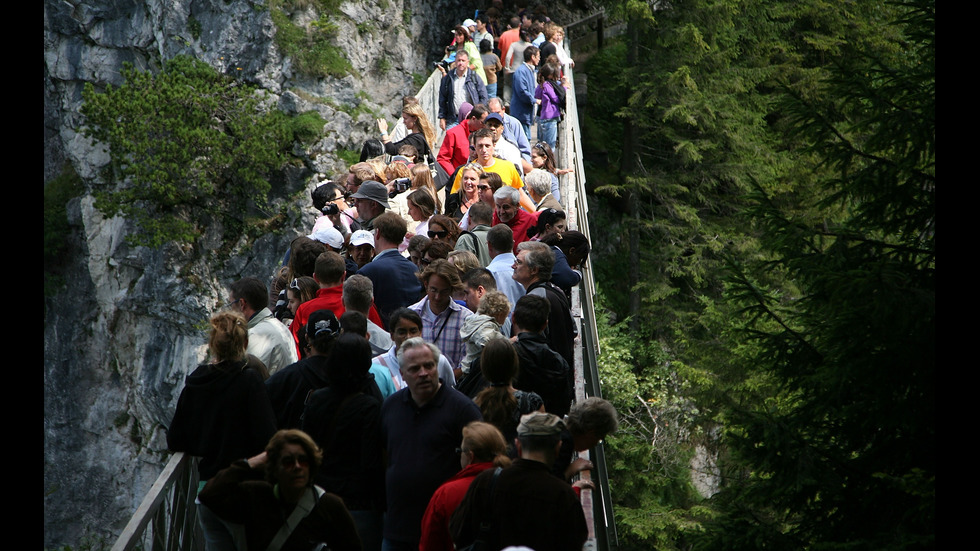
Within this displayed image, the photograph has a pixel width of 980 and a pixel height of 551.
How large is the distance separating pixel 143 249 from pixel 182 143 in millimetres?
3360

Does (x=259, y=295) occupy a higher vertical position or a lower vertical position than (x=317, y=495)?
higher

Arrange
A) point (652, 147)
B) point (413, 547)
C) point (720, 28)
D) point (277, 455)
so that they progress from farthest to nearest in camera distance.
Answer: point (652, 147)
point (720, 28)
point (413, 547)
point (277, 455)

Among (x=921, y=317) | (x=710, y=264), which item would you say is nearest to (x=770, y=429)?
(x=921, y=317)

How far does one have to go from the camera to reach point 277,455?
4043mm

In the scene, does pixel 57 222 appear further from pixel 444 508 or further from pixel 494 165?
pixel 444 508

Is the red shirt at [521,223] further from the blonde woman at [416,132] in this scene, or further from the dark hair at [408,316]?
the blonde woman at [416,132]

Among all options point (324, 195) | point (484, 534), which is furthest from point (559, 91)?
point (484, 534)

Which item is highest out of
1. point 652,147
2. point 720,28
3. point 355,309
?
point 720,28

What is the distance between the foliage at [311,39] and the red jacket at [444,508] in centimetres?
2173

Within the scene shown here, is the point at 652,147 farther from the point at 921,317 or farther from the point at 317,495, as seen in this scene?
the point at 317,495

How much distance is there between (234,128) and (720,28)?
12467 mm

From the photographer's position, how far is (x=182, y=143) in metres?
24.0

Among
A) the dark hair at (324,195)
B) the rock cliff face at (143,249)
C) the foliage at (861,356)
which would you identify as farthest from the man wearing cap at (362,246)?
the rock cliff face at (143,249)

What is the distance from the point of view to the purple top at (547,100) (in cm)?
1585
